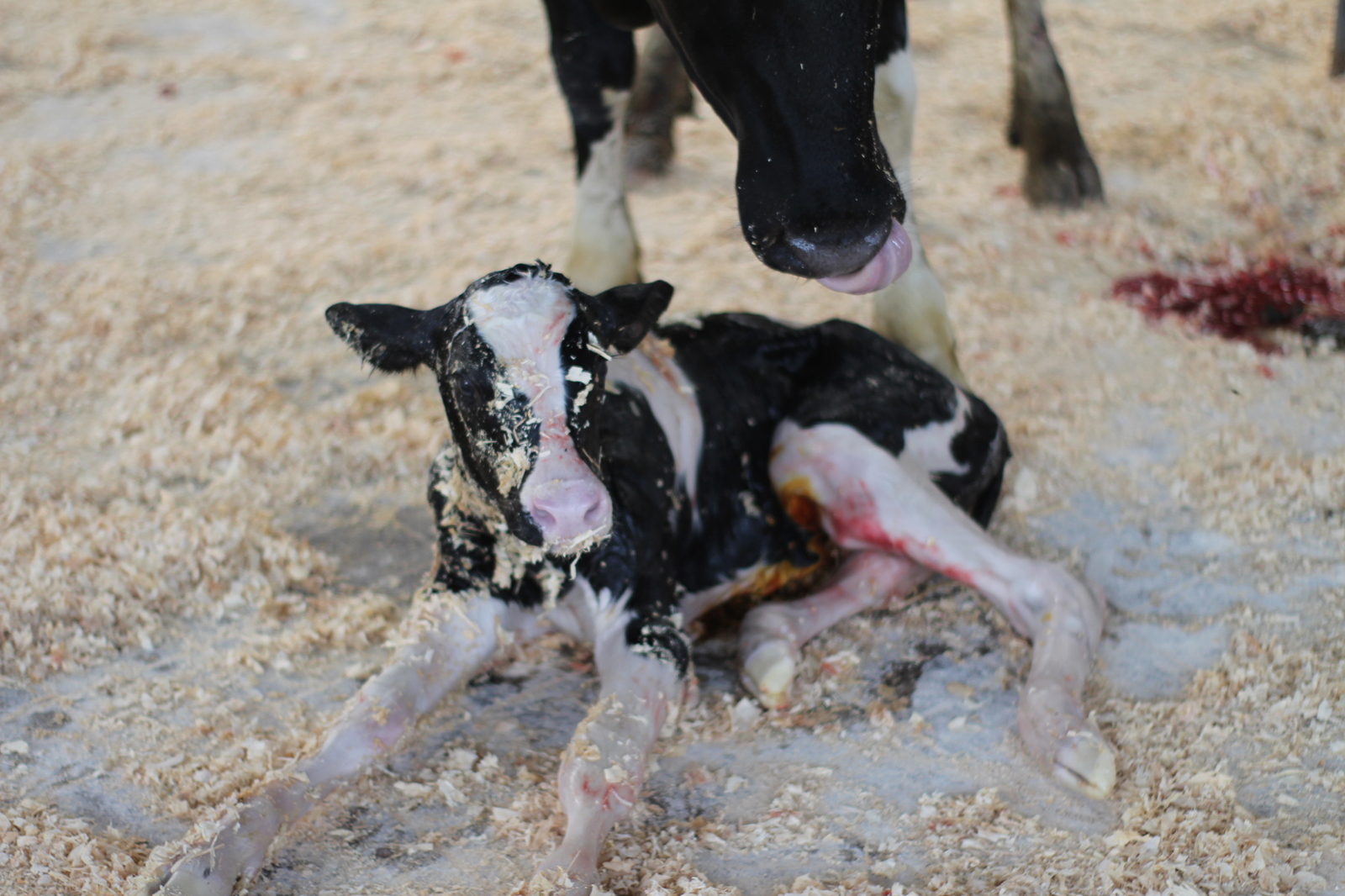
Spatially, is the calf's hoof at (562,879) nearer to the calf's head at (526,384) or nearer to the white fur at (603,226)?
the calf's head at (526,384)

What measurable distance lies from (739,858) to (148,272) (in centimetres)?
355


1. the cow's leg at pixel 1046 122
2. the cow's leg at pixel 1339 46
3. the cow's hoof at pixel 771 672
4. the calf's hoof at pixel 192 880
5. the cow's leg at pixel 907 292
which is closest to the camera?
Answer: the calf's hoof at pixel 192 880

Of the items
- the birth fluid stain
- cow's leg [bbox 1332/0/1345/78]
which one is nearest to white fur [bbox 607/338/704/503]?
the birth fluid stain

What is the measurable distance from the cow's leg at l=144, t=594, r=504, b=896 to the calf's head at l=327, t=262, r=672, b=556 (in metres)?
0.36

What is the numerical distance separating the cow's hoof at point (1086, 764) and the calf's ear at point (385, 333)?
4.67 feet

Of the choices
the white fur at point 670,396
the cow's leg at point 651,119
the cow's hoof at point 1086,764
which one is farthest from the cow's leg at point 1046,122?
the cow's hoof at point 1086,764

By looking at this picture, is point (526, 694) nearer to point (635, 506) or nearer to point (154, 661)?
point (635, 506)

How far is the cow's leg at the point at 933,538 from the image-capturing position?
2467 millimetres

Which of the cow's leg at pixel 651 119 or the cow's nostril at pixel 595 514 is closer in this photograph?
the cow's nostril at pixel 595 514

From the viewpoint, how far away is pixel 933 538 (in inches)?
103

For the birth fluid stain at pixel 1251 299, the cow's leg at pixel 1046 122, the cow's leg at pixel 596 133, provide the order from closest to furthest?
the cow's leg at pixel 596 133
the birth fluid stain at pixel 1251 299
the cow's leg at pixel 1046 122

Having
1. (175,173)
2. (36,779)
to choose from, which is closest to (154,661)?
(36,779)

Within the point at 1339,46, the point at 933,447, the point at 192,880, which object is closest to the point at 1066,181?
the point at 1339,46

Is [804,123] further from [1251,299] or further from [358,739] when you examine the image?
Answer: [1251,299]
